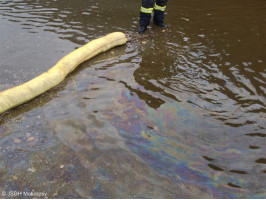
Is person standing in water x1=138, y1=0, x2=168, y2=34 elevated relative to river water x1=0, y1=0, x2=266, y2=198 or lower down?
elevated

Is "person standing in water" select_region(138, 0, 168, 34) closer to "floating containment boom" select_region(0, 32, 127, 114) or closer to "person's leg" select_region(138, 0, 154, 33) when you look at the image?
"person's leg" select_region(138, 0, 154, 33)

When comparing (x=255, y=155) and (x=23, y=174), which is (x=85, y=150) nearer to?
(x=23, y=174)

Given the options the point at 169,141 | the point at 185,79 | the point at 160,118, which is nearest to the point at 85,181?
the point at 169,141

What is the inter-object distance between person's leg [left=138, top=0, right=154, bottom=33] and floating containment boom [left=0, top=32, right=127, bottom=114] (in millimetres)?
918

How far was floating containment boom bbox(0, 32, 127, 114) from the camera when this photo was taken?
3355 millimetres

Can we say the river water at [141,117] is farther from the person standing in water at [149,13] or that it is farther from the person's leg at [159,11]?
the person's leg at [159,11]

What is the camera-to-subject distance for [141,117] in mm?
3383

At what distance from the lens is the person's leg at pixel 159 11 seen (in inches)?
238

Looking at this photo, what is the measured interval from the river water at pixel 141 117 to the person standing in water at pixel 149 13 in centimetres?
39
